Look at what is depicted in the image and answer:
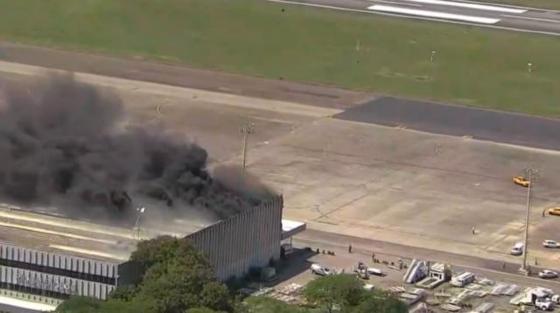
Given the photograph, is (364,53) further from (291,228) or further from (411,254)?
(291,228)

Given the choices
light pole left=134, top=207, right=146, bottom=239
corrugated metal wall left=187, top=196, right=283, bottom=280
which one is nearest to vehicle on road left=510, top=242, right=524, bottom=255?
corrugated metal wall left=187, top=196, right=283, bottom=280

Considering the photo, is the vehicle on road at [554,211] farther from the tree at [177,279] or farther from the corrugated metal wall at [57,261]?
the corrugated metal wall at [57,261]

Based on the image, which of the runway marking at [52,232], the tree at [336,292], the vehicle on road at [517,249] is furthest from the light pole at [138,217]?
the vehicle on road at [517,249]

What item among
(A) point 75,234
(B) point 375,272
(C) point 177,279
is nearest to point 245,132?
(B) point 375,272

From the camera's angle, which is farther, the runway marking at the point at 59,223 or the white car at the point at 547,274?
the white car at the point at 547,274

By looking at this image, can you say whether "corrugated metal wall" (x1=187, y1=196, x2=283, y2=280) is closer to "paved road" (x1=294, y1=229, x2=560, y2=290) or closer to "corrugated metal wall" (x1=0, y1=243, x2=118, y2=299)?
"corrugated metal wall" (x1=0, y1=243, x2=118, y2=299)

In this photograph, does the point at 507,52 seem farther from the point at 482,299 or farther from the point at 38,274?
the point at 38,274
